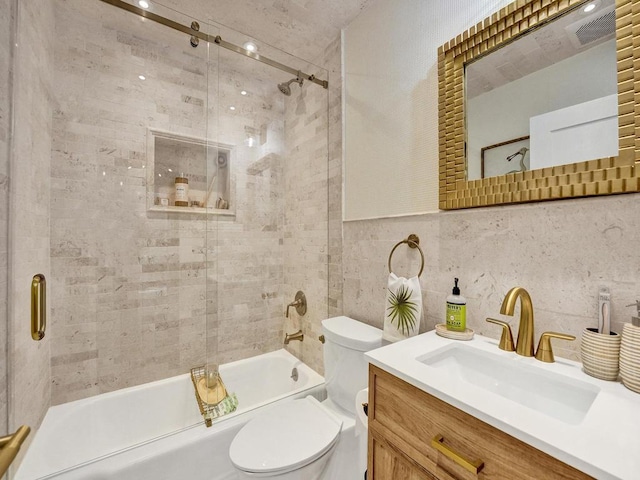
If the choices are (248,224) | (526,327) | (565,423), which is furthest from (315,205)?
(565,423)

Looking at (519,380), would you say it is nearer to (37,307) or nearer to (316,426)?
(316,426)

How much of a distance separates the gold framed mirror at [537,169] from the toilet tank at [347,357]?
2.31 feet

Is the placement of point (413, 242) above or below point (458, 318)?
above

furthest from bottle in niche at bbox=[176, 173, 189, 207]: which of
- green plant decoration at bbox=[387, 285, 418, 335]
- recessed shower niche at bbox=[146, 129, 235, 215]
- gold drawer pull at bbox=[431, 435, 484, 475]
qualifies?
gold drawer pull at bbox=[431, 435, 484, 475]

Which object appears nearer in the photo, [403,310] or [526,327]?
[526,327]

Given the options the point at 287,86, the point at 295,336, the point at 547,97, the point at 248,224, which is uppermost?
the point at 287,86

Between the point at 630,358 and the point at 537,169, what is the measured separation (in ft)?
1.83

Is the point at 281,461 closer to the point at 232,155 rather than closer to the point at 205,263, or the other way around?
the point at 205,263

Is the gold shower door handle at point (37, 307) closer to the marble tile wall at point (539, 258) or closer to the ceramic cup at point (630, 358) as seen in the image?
the marble tile wall at point (539, 258)

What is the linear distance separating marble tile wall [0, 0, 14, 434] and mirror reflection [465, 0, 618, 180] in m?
1.77

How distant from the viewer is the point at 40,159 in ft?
4.68

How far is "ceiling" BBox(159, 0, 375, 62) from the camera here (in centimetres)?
156

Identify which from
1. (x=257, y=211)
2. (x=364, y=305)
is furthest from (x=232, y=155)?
(x=364, y=305)

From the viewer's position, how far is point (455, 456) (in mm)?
623
